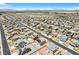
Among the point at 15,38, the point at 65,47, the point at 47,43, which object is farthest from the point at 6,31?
the point at 65,47

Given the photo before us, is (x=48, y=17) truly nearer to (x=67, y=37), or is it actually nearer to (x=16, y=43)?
(x=67, y=37)

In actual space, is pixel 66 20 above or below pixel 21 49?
above

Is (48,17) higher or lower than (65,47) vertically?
higher

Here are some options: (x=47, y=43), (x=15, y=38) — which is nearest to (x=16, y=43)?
(x=15, y=38)

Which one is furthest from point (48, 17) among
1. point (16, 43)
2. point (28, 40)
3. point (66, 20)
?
point (16, 43)

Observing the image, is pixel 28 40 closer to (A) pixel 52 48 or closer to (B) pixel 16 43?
(B) pixel 16 43
